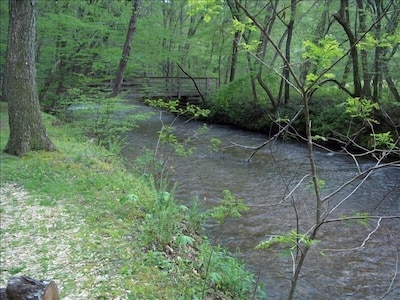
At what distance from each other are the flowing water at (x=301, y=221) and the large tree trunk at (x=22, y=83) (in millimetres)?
3203

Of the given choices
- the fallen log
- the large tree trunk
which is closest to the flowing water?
the fallen log

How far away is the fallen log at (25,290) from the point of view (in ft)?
6.88

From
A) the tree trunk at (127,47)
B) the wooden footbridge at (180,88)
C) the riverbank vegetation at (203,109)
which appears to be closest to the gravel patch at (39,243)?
the riverbank vegetation at (203,109)

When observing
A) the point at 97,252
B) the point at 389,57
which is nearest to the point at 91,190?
the point at 97,252

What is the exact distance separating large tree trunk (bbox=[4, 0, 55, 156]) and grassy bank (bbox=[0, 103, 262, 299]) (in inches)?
30.0

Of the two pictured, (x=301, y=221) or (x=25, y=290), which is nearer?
(x=25, y=290)

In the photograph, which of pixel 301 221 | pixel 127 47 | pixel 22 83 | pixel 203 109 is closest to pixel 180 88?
pixel 127 47

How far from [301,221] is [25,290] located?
5.36 meters

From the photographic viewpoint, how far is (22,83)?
7.23 metres

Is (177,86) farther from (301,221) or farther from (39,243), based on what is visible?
(39,243)

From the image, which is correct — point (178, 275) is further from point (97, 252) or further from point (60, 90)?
point (60, 90)

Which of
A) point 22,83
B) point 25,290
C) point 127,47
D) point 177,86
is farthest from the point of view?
point 177,86

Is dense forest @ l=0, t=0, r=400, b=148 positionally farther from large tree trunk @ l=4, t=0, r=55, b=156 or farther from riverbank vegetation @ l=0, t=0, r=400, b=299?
large tree trunk @ l=4, t=0, r=55, b=156

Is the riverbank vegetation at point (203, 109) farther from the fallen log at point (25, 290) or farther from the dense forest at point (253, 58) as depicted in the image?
the fallen log at point (25, 290)
